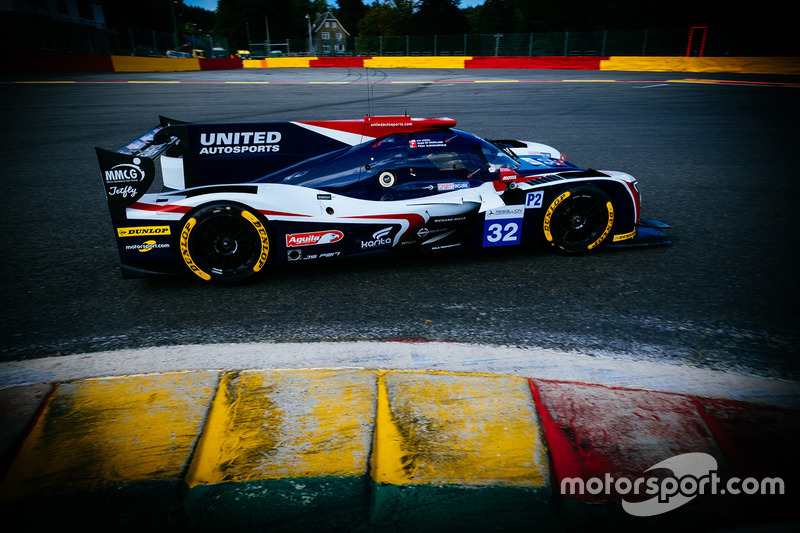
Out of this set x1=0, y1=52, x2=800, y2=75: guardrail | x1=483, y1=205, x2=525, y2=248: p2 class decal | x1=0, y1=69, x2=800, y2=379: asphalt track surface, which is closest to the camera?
x1=0, y1=69, x2=800, y2=379: asphalt track surface

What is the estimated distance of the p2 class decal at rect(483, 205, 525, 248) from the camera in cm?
404

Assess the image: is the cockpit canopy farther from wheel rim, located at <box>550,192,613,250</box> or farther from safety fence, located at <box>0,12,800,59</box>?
safety fence, located at <box>0,12,800,59</box>

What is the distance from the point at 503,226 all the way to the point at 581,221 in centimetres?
76

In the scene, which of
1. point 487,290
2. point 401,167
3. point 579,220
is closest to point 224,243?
point 401,167

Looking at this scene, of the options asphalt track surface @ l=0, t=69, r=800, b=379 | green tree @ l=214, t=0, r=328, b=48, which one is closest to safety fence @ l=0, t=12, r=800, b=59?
asphalt track surface @ l=0, t=69, r=800, b=379

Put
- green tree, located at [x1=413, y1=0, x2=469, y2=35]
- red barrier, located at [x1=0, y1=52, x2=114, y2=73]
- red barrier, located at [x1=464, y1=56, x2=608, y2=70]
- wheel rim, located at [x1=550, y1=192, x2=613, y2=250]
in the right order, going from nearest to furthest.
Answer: wheel rim, located at [x1=550, y1=192, x2=613, y2=250], red barrier, located at [x1=0, y1=52, x2=114, y2=73], red barrier, located at [x1=464, y1=56, x2=608, y2=70], green tree, located at [x1=413, y1=0, x2=469, y2=35]

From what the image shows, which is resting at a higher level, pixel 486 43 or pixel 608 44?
pixel 486 43

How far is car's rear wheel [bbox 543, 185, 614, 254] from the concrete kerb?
5.66 feet

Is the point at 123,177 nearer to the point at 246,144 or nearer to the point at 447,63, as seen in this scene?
the point at 246,144

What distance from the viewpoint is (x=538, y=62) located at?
2873 centimetres

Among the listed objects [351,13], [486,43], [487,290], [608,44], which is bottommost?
[487,290]
